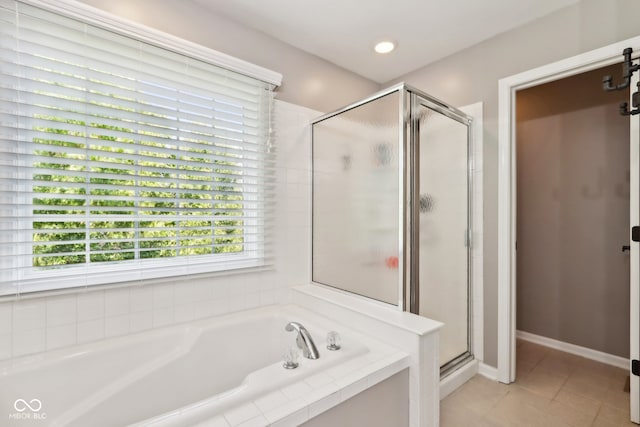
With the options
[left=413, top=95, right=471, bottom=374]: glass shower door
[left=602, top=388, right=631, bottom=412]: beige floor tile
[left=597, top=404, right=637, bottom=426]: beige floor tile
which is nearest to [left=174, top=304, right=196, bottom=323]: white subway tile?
[left=413, top=95, right=471, bottom=374]: glass shower door

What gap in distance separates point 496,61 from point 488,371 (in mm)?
2311

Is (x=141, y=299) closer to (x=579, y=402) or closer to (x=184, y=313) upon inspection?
(x=184, y=313)

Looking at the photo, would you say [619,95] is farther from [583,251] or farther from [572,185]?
[583,251]

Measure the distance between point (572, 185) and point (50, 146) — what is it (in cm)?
378

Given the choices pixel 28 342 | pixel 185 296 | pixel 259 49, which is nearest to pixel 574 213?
pixel 259 49

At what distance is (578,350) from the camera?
265 centimetres

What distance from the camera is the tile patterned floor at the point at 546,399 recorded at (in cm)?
179

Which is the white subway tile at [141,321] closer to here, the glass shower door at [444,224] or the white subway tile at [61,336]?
the white subway tile at [61,336]

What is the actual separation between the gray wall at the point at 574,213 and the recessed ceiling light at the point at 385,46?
1542mm

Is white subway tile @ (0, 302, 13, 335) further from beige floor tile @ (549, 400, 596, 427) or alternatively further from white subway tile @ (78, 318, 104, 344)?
beige floor tile @ (549, 400, 596, 427)

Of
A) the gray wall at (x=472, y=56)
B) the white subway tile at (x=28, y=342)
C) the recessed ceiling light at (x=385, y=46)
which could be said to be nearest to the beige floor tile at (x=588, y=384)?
the gray wall at (x=472, y=56)

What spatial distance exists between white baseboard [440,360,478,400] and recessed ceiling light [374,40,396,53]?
2.48 meters

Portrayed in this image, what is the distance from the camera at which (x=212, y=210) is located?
196cm

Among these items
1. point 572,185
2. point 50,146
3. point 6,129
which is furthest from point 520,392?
point 6,129
